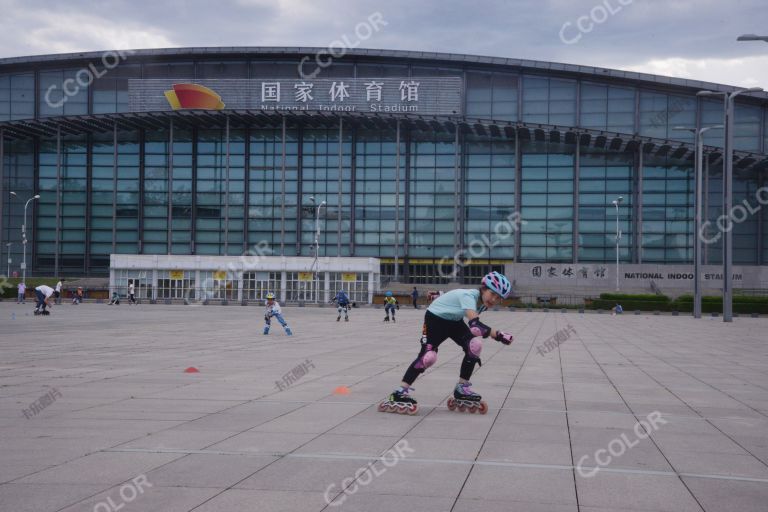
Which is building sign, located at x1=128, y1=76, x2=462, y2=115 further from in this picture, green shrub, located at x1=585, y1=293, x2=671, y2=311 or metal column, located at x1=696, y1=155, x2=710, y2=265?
green shrub, located at x1=585, y1=293, x2=671, y2=311

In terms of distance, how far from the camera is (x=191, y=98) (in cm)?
7925

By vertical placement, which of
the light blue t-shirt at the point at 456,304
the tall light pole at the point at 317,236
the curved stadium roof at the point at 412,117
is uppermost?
the curved stadium roof at the point at 412,117

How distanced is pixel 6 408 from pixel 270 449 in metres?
3.96

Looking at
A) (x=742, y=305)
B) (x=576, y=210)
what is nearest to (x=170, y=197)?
(x=576, y=210)

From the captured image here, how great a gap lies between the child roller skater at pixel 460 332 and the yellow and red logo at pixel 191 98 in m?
74.1

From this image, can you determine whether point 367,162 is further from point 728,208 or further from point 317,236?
point 728,208

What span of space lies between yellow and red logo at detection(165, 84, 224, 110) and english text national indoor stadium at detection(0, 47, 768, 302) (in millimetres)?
168

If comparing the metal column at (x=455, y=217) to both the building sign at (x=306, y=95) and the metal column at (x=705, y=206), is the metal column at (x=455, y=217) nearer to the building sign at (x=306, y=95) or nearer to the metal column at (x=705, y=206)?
the building sign at (x=306, y=95)

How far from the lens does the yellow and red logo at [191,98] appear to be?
259ft

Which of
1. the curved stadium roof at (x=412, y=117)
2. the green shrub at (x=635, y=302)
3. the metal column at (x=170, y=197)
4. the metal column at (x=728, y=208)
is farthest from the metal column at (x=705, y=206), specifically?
the metal column at (x=170, y=197)

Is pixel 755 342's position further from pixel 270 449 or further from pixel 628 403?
pixel 270 449

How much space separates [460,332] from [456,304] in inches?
14.4

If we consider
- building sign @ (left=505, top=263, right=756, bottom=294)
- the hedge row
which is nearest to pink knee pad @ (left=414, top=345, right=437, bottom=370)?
the hedge row

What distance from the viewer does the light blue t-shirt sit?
8.50 m
